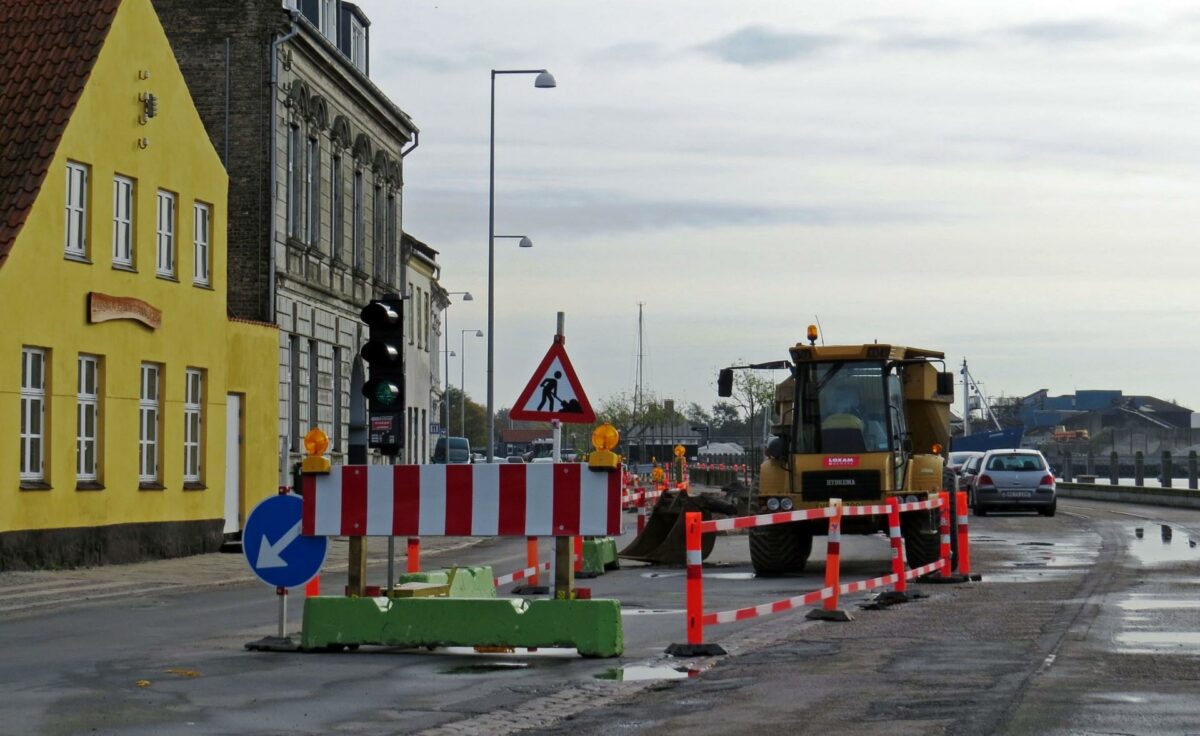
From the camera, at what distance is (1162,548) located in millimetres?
27547

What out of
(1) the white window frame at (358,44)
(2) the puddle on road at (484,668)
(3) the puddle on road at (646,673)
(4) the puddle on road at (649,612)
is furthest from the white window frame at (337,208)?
(3) the puddle on road at (646,673)

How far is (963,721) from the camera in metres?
9.16

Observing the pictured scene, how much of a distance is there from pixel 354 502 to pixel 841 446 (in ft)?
39.4

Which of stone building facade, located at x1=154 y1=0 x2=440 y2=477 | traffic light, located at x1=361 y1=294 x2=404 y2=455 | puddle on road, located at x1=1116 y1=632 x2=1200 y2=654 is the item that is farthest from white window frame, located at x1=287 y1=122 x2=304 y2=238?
puddle on road, located at x1=1116 y1=632 x2=1200 y2=654

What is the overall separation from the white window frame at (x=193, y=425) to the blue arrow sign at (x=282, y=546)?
674 inches

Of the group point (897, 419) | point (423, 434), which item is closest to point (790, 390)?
point (897, 419)

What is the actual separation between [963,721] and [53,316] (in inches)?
724

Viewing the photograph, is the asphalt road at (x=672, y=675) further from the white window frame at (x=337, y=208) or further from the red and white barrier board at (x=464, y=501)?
the white window frame at (x=337, y=208)

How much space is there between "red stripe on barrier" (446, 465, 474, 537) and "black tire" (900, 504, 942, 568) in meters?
11.2

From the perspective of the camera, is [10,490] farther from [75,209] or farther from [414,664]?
[414,664]

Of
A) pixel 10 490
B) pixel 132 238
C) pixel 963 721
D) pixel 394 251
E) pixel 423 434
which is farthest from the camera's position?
pixel 423 434

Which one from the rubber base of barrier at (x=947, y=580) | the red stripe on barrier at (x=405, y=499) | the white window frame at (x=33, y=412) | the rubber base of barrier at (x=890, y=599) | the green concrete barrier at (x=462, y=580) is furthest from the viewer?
the white window frame at (x=33, y=412)

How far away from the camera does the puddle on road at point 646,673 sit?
11547mm

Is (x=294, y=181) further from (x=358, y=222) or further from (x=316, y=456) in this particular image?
(x=316, y=456)
